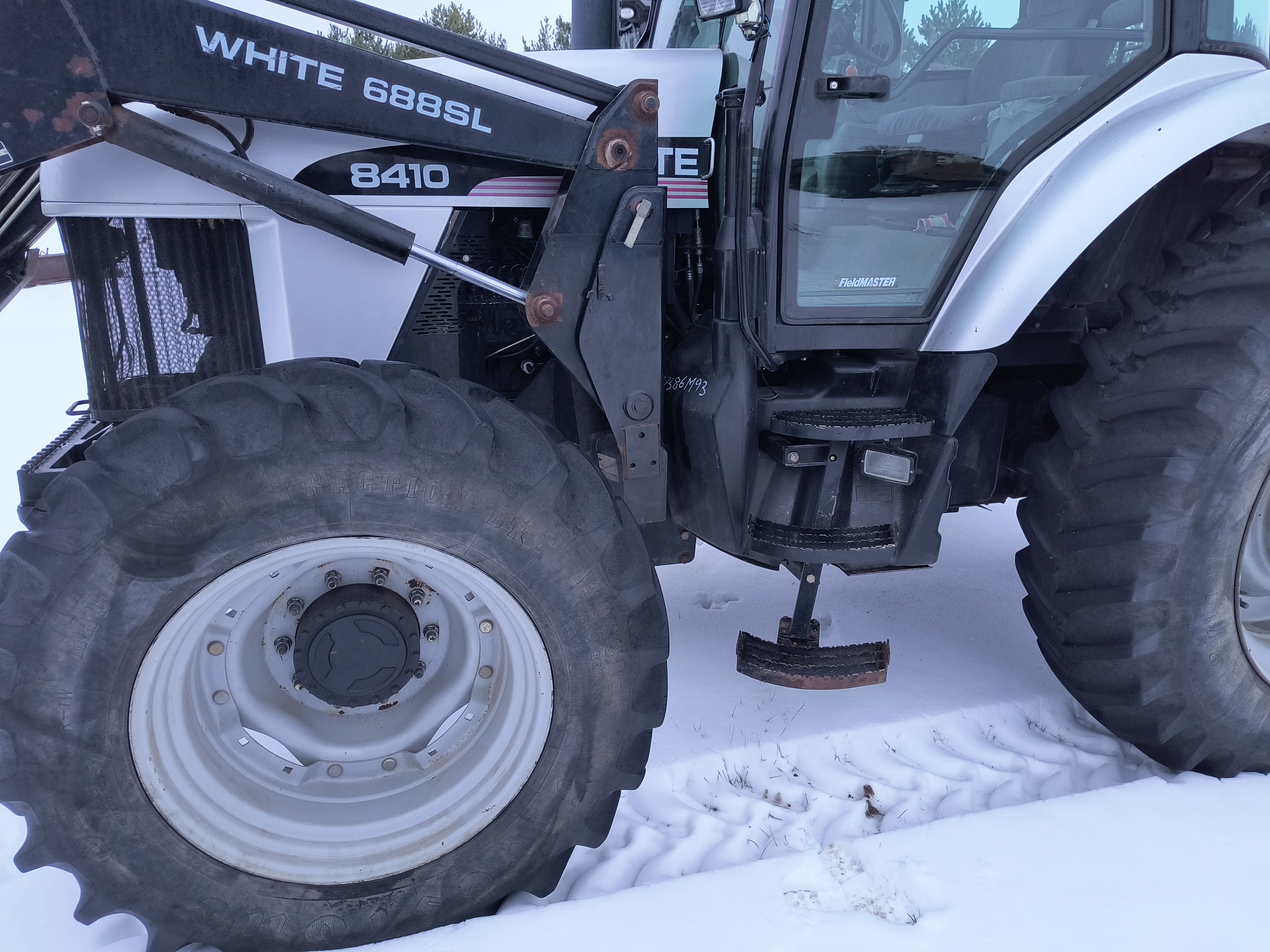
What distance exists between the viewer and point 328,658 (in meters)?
1.72

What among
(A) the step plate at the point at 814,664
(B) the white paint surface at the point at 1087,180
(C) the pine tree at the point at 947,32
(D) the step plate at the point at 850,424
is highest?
(C) the pine tree at the point at 947,32

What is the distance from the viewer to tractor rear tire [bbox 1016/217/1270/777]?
195 cm

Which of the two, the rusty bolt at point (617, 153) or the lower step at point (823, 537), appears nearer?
the rusty bolt at point (617, 153)

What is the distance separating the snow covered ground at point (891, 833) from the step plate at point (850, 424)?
0.86 m

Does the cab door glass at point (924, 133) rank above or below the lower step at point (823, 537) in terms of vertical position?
above

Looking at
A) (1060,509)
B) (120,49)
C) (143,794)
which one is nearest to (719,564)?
(1060,509)

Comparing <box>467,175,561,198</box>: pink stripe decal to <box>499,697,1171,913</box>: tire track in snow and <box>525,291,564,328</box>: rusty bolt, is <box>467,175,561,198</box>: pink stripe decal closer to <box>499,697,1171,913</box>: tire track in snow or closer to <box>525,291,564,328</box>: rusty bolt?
<box>525,291,564,328</box>: rusty bolt

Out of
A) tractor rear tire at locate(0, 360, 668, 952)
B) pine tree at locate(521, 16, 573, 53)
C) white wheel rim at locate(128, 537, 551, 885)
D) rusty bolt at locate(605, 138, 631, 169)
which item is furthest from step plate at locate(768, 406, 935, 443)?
pine tree at locate(521, 16, 573, 53)

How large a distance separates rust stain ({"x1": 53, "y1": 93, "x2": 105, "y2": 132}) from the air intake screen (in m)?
0.32

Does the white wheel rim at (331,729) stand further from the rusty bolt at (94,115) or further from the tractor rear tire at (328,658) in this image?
the rusty bolt at (94,115)

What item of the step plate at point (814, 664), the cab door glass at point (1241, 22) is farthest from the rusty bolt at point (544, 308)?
the cab door glass at point (1241, 22)

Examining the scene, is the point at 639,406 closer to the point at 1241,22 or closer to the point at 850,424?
the point at 850,424

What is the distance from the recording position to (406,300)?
79.3 inches

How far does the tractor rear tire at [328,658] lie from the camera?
4.80ft
